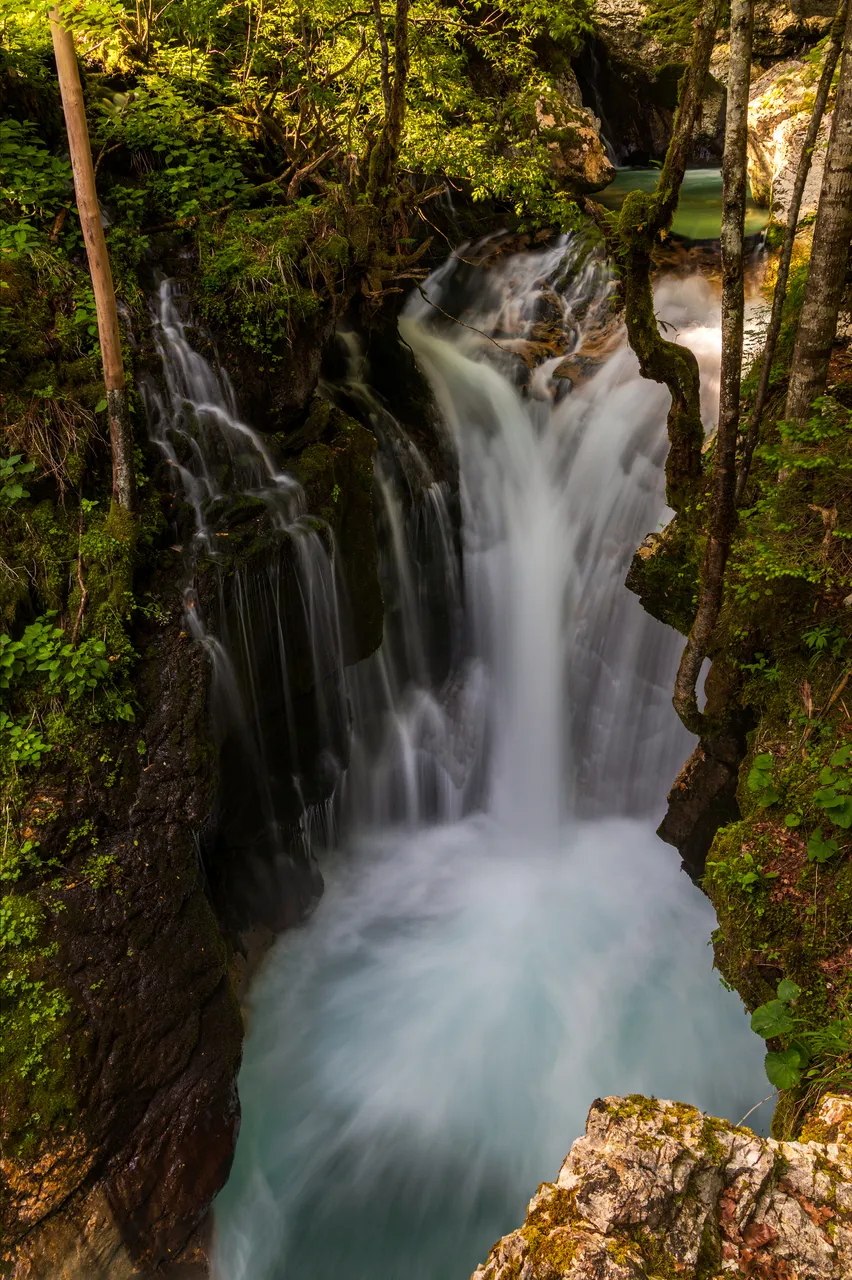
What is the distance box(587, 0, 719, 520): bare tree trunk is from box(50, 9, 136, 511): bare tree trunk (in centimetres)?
343

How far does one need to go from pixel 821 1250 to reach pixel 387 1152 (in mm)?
4109

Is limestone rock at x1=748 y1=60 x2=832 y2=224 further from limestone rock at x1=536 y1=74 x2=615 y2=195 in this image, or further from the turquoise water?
limestone rock at x1=536 y1=74 x2=615 y2=195

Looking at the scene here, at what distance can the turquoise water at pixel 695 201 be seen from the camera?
10.2 metres

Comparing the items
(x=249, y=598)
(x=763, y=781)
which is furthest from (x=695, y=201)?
(x=763, y=781)

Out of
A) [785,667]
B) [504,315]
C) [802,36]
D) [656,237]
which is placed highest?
[802,36]

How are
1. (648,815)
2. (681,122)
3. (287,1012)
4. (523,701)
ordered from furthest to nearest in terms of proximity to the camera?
(523,701), (648,815), (287,1012), (681,122)

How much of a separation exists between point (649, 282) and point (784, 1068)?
4968 mm

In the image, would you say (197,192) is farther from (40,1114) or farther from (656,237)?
(40,1114)

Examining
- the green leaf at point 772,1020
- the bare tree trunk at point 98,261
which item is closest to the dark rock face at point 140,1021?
the bare tree trunk at point 98,261

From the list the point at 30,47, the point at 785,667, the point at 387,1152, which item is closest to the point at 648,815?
the point at 785,667

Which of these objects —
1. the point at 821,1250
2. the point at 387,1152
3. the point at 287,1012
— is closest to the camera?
the point at 821,1250

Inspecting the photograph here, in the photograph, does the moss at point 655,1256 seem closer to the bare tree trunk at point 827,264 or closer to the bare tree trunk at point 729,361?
the bare tree trunk at point 729,361

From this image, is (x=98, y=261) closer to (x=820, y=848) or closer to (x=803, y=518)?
(x=803, y=518)

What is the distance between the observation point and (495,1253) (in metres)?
2.04
